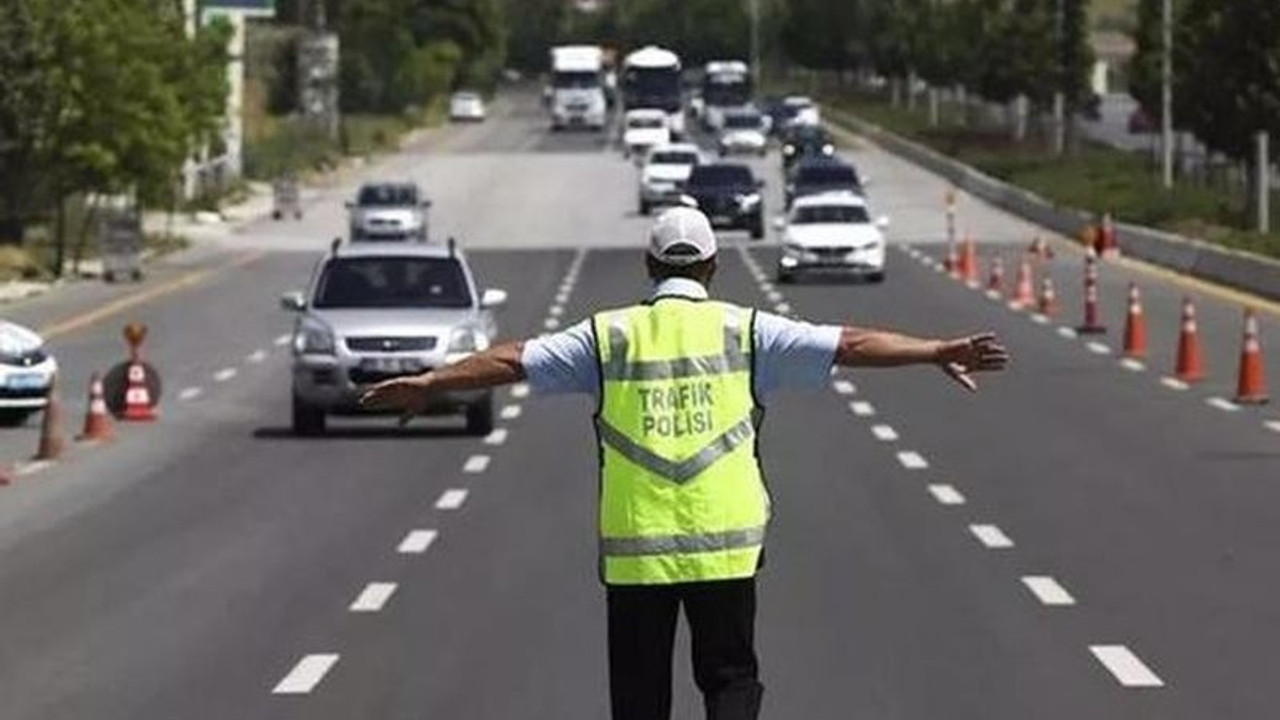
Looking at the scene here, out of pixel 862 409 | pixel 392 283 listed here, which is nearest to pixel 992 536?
pixel 392 283

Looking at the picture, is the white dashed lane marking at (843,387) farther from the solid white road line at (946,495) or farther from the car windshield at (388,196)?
the car windshield at (388,196)

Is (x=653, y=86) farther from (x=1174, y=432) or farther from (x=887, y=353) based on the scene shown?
(x=887, y=353)

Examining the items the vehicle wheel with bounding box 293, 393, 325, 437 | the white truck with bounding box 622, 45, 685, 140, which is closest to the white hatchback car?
the white truck with bounding box 622, 45, 685, 140

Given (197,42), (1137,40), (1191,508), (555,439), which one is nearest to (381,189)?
(197,42)

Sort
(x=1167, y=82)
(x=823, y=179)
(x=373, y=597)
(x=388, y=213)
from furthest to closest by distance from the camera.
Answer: (x=823, y=179), (x=1167, y=82), (x=388, y=213), (x=373, y=597)

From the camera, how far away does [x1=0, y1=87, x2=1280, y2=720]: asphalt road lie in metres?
14.7

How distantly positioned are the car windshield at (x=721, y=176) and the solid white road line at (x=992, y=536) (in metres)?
52.5

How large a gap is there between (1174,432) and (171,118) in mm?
35625

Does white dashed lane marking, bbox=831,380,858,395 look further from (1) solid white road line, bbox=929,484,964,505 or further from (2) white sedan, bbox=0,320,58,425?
(1) solid white road line, bbox=929,484,964,505

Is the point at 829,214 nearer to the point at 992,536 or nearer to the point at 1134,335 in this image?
the point at 1134,335

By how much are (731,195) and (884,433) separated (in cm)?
4421

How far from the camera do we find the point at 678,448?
8469 millimetres

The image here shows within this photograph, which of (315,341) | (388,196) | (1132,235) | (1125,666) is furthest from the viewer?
(388,196)

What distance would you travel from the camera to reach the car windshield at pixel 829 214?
5738 cm
